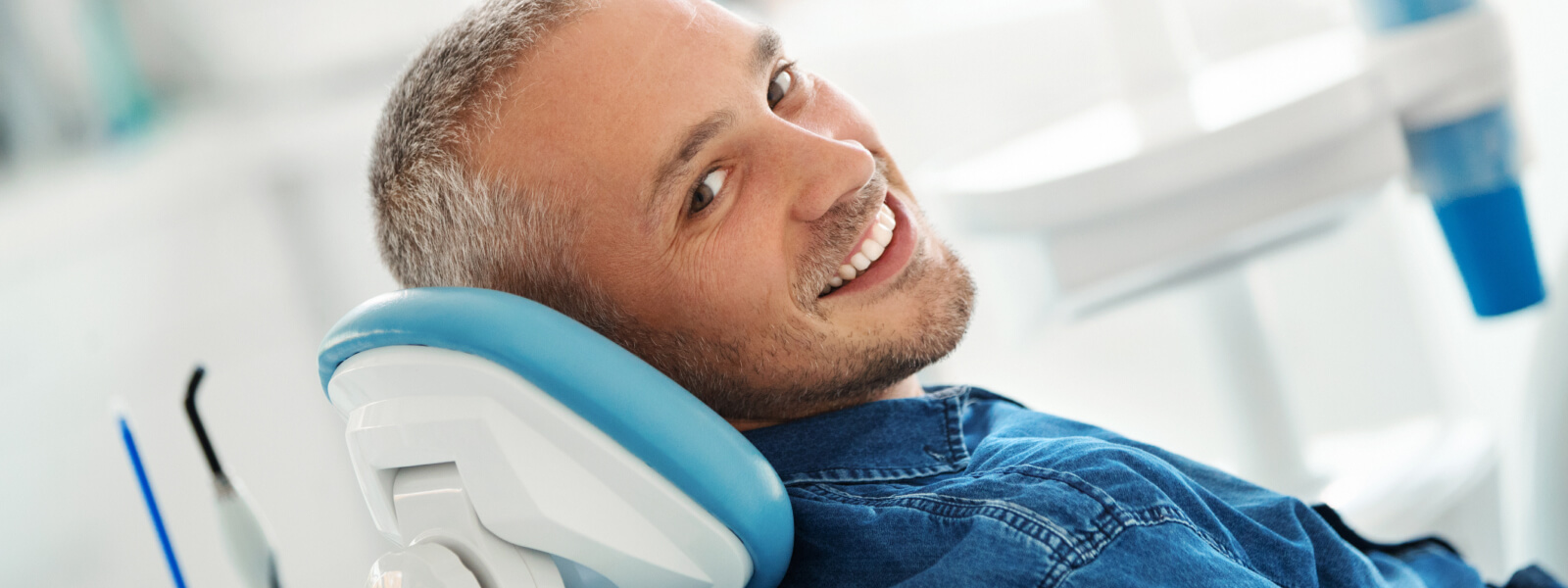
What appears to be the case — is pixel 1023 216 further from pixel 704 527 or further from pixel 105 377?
pixel 105 377

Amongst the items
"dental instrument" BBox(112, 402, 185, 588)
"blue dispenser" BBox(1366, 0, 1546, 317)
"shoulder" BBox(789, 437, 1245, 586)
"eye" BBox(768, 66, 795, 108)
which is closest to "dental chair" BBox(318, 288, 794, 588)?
"shoulder" BBox(789, 437, 1245, 586)

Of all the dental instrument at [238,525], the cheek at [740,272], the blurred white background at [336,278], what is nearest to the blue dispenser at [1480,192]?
the blurred white background at [336,278]

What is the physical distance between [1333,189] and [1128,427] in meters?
0.92

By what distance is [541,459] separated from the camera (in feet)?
2.19

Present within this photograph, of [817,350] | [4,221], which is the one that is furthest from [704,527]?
[4,221]

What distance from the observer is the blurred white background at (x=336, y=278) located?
1.57 meters

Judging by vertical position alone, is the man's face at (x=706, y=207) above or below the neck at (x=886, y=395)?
above

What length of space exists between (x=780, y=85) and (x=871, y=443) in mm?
327

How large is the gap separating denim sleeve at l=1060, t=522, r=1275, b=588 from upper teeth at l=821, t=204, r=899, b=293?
0.34 meters

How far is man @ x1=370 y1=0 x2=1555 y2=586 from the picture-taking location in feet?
2.92

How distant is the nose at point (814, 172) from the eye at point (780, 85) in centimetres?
9

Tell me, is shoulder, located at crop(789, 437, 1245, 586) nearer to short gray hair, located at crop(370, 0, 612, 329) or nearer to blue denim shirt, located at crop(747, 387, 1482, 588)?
blue denim shirt, located at crop(747, 387, 1482, 588)

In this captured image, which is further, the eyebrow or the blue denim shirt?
the eyebrow

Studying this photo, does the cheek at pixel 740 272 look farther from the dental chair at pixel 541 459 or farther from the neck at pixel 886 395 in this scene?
the dental chair at pixel 541 459
